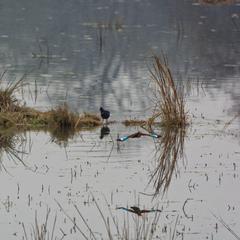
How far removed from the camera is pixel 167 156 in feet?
38.0

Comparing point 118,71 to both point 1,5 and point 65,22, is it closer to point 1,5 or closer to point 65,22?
point 65,22

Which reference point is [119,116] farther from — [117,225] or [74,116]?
[117,225]

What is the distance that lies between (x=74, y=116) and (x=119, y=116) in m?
1.20

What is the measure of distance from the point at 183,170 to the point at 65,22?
62.9ft

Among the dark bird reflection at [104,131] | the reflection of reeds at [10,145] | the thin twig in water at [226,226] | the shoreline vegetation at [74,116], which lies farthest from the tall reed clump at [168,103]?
the thin twig in water at [226,226]

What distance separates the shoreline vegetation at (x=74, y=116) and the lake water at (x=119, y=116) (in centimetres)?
28

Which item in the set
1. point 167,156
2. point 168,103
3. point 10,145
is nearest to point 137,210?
point 167,156

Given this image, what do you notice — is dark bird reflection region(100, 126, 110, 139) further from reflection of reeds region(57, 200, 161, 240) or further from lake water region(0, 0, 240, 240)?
reflection of reeds region(57, 200, 161, 240)

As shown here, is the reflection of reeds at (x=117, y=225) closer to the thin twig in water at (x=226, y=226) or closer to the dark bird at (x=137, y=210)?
the dark bird at (x=137, y=210)

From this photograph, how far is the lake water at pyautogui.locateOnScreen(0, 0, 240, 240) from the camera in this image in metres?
8.84

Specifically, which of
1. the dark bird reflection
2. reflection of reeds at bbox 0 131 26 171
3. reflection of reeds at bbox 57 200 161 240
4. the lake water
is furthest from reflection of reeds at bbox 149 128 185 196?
reflection of reeds at bbox 0 131 26 171

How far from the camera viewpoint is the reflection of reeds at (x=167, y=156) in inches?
399

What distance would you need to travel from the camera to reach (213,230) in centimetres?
822

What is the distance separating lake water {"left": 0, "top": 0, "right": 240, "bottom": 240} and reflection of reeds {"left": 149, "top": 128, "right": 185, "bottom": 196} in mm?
76
